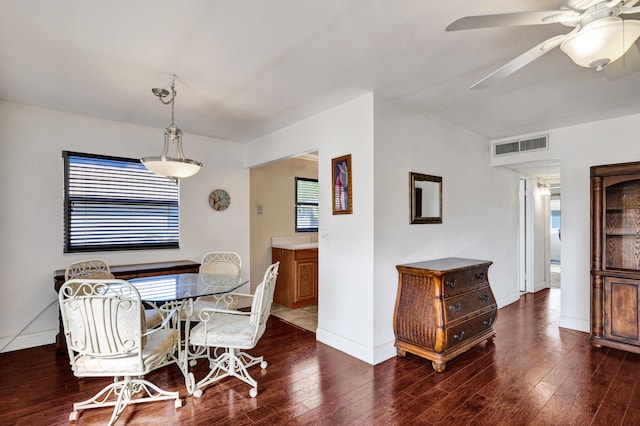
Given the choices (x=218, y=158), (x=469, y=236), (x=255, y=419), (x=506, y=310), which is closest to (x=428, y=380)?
(x=255, y=419)

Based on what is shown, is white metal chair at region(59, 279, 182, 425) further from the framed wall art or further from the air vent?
the air vent

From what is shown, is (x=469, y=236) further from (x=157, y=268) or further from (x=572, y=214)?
(x=157, y=268)

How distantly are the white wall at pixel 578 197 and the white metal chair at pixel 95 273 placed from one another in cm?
456

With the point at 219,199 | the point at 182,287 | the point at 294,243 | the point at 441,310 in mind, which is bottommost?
the point at 441,310

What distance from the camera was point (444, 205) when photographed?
385cm

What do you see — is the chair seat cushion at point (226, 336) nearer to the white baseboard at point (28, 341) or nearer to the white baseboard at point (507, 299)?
the white baseboard at point (28, 341)

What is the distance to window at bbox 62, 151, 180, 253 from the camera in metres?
3.73

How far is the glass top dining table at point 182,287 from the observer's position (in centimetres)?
240

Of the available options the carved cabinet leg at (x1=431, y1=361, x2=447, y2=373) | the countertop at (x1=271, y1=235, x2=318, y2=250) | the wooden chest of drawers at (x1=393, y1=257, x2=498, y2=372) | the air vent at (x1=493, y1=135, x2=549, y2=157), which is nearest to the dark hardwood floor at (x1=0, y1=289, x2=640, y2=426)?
the carved cabinet leg at (x1=431, y1=361, x2=447, y2=373)

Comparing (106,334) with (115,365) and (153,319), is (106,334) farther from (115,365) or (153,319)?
(153,319)

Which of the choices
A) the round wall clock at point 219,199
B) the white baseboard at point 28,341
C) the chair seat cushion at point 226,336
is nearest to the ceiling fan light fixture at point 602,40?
the chair seat cushion at point 226,336

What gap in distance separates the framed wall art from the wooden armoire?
8.33ft

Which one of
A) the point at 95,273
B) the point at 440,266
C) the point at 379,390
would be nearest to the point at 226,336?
the point at 379,390

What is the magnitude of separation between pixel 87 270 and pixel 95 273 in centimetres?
48
